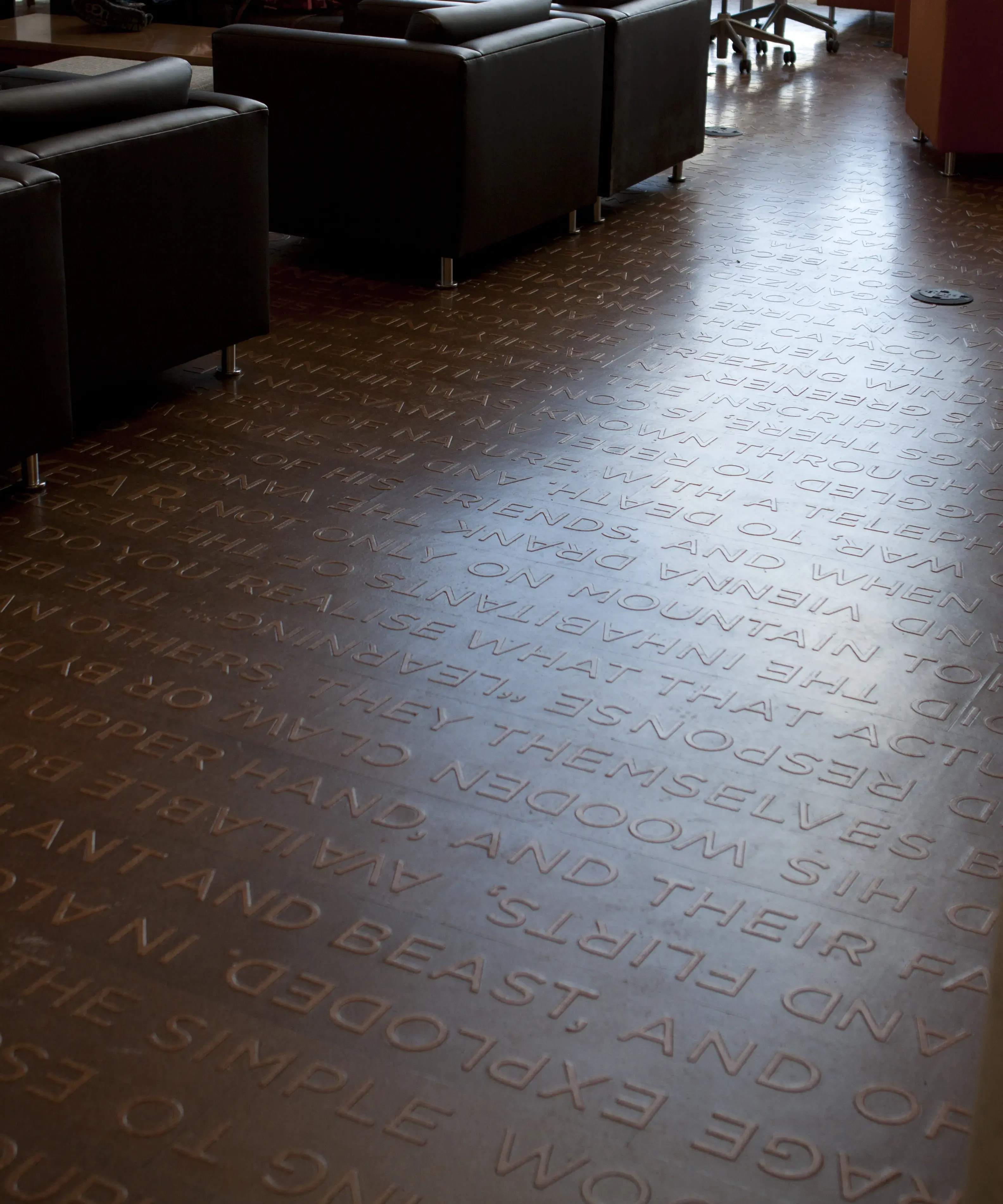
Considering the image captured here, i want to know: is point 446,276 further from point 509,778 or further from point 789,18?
point 789,18

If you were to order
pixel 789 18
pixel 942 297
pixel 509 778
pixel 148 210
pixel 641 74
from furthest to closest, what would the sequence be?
pixel 789 18
pixel 641 74
pixel 942 297
pixel 148 210
pixel 509 778

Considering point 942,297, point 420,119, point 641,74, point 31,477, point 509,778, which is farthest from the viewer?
point 641,74

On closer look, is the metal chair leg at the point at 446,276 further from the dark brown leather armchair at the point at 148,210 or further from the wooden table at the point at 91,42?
the wooden table at the point at 91,42

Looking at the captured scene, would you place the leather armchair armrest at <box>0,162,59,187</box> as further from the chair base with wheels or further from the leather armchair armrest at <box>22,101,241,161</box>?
the chair base with wheels

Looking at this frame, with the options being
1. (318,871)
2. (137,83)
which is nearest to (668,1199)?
(318,871)

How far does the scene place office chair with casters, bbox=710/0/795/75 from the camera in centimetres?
934

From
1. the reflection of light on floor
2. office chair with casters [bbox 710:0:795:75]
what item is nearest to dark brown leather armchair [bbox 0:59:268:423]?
the reflection of light on floor

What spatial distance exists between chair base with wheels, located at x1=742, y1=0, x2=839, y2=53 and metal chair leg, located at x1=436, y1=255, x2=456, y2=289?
5.69m

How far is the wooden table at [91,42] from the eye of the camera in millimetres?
7383

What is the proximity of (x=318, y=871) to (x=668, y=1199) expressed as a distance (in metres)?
0.79

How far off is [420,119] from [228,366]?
123 centimetres

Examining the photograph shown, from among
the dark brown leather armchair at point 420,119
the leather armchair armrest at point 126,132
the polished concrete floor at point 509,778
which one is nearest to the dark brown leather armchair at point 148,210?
the leather armchair armrest at point 126,132

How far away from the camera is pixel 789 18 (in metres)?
10.1

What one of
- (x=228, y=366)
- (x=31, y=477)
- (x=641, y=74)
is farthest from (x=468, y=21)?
(x=31, y=477)
